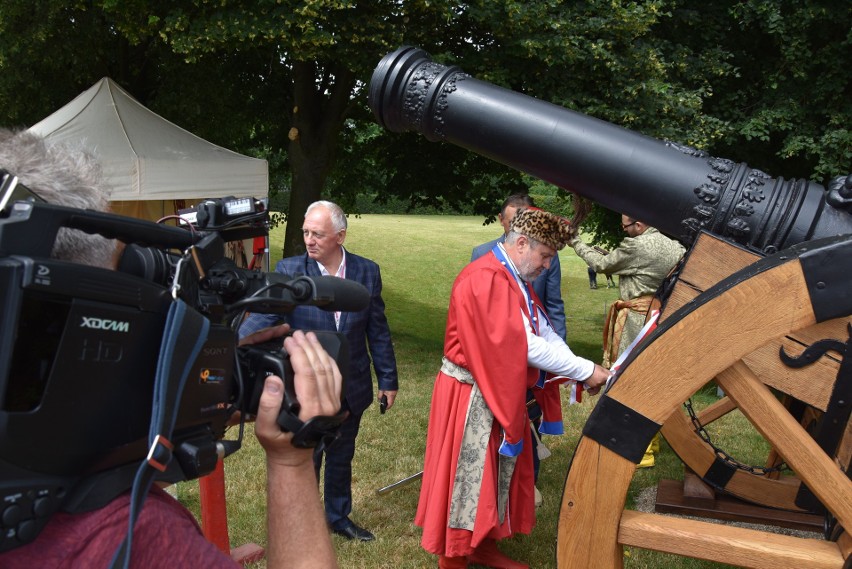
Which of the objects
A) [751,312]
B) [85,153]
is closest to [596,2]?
[751,312]

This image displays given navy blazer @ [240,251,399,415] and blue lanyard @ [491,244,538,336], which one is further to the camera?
navy blazer @ [240,251,399,415]

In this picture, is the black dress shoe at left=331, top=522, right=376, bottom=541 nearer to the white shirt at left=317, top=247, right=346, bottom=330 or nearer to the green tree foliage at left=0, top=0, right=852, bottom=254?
the white shirt at left=317, top=247, right=346, bottom=330

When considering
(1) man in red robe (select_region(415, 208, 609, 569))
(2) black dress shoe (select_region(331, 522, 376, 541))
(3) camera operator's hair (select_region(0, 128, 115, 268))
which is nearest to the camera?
(3) camera operator's hair (select_region(0, 128, 115, 268))

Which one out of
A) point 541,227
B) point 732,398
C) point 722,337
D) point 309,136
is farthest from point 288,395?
point 309,136

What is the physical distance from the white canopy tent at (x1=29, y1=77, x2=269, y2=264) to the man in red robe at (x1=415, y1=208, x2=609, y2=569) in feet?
12.6

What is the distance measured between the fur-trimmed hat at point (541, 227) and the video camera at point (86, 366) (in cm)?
273

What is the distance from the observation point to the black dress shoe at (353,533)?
14.3 feet

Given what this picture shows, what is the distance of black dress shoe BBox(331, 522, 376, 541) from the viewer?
4359 mm

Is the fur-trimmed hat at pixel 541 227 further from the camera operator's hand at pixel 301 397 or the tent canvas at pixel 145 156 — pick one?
the tent canvas at pixel 145 156

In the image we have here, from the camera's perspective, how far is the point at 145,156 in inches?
308

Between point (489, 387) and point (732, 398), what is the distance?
1.42 m

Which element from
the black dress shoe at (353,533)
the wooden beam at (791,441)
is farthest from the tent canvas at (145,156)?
the wooden beam at (791,441)

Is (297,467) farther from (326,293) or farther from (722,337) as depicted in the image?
(722,337)

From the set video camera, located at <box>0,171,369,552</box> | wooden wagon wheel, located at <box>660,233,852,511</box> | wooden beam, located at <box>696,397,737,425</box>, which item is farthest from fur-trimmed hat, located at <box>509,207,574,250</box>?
video camera, located at <box>0,171,369,552</box>
